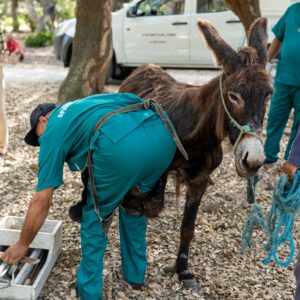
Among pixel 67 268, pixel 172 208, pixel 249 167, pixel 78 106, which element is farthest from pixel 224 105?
pixel 172 208

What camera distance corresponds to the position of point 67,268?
3580 millimetres

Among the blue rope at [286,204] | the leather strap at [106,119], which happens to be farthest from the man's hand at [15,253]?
the blue rope at [286,204]

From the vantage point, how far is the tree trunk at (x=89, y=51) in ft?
24.0

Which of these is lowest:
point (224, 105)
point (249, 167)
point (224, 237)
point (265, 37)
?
point (224, 237)

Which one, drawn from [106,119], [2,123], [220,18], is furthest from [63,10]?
[106,119]

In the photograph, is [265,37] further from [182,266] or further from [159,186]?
[182,266]

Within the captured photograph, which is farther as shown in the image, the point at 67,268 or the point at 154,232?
the point at 154,232

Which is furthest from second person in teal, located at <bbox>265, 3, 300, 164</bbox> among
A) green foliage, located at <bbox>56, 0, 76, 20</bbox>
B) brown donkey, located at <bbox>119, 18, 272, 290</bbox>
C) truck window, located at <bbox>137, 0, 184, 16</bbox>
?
green foliage, located at <bbox>56, 0, 76, 20</bbox>

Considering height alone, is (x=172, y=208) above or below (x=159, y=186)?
below

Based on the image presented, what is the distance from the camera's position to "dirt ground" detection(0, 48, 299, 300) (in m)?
3.51

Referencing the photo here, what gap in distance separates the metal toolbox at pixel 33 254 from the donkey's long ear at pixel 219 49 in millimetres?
1760

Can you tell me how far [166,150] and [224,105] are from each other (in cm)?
45

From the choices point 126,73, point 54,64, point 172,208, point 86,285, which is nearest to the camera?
point 86,285

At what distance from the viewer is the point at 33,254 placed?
3459 millimetres
